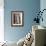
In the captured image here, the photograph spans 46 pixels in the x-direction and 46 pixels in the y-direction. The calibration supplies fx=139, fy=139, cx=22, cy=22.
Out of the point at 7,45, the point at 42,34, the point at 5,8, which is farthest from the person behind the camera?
the point at 5,8

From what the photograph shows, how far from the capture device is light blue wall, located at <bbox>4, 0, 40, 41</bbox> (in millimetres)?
5570

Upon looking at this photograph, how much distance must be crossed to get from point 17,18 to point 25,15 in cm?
35

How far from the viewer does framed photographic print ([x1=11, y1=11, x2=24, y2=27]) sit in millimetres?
5602

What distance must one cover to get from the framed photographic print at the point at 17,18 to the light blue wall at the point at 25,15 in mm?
Result: 121

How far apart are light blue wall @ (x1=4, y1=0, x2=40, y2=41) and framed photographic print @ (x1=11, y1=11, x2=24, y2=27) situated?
4.8 inches

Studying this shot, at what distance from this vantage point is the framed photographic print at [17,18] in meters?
5.60

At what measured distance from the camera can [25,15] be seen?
5633 mm

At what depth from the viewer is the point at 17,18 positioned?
5637mm

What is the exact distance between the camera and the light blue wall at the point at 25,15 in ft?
18.3

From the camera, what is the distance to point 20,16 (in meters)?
5.62

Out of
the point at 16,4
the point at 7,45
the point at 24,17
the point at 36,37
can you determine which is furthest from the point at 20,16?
the point at 36,37

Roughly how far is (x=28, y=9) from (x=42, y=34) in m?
3.00

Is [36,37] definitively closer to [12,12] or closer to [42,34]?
[42,34]

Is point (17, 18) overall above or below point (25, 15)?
below
